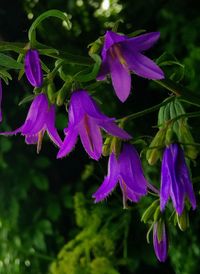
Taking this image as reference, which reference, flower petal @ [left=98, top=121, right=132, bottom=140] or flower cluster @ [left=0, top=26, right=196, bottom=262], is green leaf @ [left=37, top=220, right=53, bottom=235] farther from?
flower petal @ [left=98, top=121, right=132, bottom=140]

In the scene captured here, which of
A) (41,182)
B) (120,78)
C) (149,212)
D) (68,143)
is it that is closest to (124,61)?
(120,78)

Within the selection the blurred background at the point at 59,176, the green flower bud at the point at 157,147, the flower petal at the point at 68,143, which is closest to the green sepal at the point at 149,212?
the green flower bud at the point at 157,147

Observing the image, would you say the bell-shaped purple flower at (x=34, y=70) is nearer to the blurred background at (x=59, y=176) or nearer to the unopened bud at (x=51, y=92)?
the unopened bud at (x=51, y=92)

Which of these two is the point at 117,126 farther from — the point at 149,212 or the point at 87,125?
the point at 149,212

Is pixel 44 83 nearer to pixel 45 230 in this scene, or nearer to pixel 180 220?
pixel 180 220

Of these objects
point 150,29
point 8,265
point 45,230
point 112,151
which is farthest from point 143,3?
point 112,151

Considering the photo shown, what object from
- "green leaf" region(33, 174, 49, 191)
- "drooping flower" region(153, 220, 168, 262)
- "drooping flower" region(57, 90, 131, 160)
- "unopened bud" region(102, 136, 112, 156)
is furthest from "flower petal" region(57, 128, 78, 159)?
"green leaf" region(33, 174, 49, 191)
